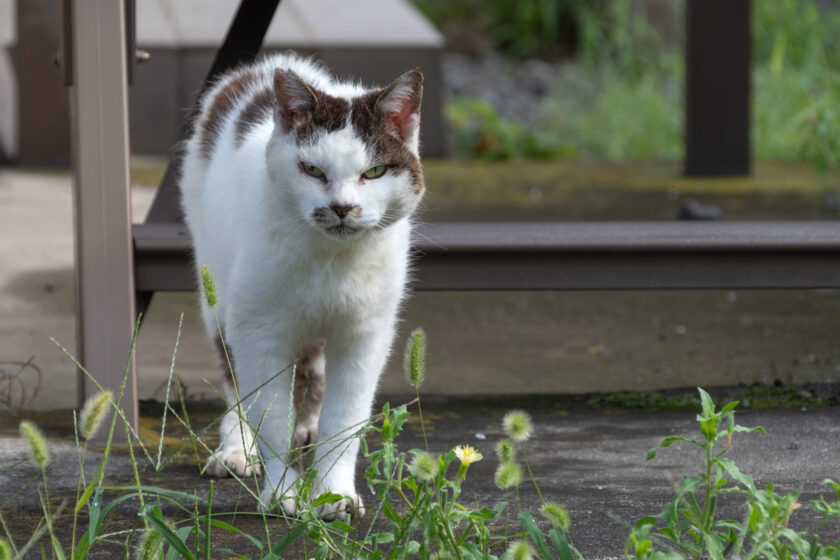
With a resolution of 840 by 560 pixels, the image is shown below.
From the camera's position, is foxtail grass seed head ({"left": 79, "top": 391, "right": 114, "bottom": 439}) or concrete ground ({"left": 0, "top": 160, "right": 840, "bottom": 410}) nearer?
foxtail grass seed head ({"left": 79, "top": 391, "right": 114, "bottom": 439})

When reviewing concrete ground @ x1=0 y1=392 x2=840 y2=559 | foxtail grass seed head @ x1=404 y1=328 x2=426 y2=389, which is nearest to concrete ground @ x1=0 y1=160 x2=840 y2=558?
concrete ground @ x1=0 y1=392 x2=840 y2=559

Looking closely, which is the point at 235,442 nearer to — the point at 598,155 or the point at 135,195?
the point at 135,195

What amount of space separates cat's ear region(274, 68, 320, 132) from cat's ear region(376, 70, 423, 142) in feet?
0.45

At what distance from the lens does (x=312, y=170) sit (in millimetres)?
2252

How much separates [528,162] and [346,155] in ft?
19.0

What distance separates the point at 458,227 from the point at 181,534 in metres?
1.52

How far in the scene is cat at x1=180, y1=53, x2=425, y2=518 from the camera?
7.38ft

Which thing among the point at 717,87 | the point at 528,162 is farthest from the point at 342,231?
the point at 528,162

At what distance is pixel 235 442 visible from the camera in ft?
9.26

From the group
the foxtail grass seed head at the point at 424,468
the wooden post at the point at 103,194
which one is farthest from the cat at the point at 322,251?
the foxtail grass seed head at the point at 424,468

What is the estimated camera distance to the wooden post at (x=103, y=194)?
9.31ft

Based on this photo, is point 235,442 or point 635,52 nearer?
point 235,442

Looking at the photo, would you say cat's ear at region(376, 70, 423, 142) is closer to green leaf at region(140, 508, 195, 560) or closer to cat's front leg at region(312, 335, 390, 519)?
cat's front leg at region(312, 335, 390, 519)

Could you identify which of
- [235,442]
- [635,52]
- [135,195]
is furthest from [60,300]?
[635,52]
